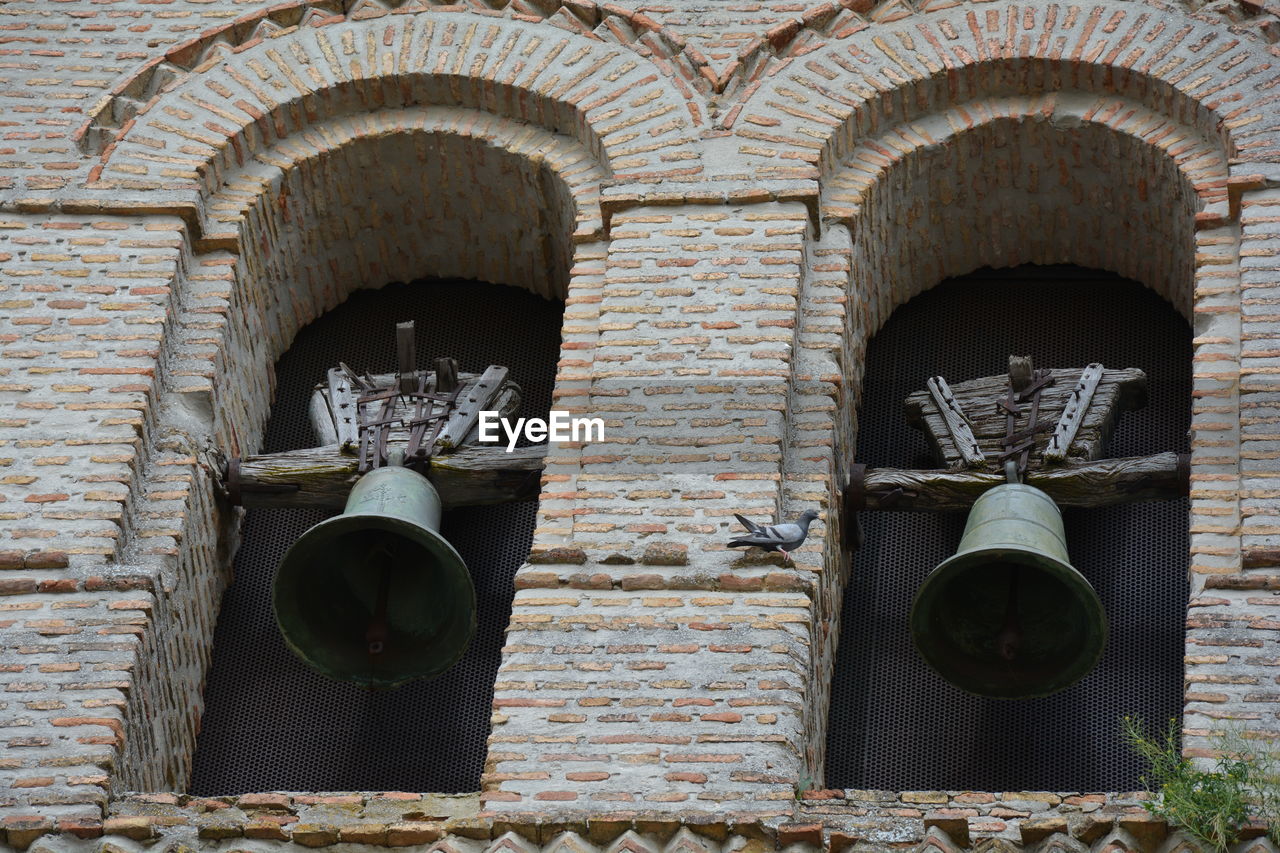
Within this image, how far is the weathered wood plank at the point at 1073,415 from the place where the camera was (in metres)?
10.1

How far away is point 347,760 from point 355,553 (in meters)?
0.75

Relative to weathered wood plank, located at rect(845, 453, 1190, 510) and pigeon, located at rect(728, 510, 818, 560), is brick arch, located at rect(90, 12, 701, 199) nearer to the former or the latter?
weathered wood plank, located at rect(845, 453, 1190, 510)

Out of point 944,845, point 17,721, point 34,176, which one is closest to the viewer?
point 944,845

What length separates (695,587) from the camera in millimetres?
9375

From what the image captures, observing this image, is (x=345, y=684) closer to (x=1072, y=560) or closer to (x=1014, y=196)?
(x=1072, y=560)

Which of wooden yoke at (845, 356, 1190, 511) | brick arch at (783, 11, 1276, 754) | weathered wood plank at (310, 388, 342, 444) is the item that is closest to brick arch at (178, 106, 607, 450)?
weathered wood plank at (310, 388, 342, 444)

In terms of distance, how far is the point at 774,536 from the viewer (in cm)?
929

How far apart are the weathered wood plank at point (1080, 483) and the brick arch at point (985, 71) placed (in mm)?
1560

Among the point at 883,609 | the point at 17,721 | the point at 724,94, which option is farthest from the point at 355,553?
the point at 724,94

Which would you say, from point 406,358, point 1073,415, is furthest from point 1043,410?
point 406,358

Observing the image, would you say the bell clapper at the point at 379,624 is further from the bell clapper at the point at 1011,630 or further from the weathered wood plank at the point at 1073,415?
the weathered wood plank at the point at 1073,415

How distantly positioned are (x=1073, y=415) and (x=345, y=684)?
9.42ft

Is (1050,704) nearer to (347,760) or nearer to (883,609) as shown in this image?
(883,609)

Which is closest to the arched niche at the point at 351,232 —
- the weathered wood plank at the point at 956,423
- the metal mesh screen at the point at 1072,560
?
the weathered wood plank at the point at 956,423
